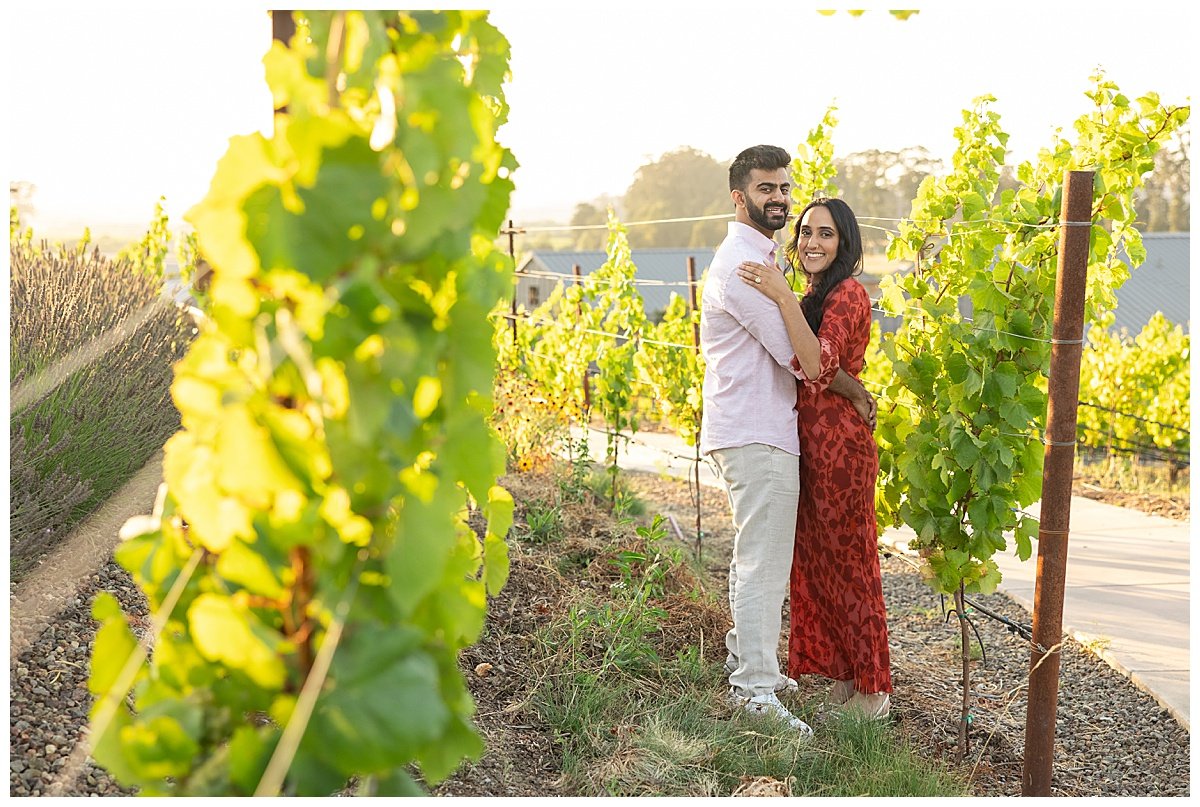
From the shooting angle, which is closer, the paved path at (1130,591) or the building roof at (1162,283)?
the paved path at (1130,591)

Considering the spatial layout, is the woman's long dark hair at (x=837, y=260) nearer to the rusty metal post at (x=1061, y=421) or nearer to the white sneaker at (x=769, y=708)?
the rusty metal post at (x=1061, y=421)

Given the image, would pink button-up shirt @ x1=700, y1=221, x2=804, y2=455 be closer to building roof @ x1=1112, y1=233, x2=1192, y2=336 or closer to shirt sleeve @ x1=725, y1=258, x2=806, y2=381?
shirt sleeve @ x1=725, y1=258, x2=806, y2=381

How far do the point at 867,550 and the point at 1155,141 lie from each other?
4.84 feet

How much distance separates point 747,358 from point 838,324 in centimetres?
30

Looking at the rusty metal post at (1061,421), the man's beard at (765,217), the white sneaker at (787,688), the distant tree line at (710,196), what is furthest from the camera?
the distant tree line at (710,196)

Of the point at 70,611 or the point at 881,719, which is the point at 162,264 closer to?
the point at 70,611

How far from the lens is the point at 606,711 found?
3049 millimetres

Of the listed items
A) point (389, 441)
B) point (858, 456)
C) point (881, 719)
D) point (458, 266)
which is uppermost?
point (458, 266)

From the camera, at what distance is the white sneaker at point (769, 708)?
304 centimetres

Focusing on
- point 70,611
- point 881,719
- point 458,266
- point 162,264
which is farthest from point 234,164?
point 162,264

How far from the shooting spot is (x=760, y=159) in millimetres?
3215

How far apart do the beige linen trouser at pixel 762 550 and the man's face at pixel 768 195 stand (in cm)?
72

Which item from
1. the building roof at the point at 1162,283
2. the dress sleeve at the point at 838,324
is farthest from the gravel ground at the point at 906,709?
the building roof at the point at 1162,283

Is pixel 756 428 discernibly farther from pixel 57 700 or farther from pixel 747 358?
pixel 57 700
